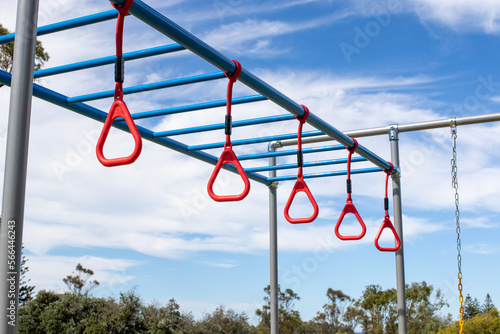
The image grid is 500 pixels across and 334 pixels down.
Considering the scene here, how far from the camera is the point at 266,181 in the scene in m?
5.77

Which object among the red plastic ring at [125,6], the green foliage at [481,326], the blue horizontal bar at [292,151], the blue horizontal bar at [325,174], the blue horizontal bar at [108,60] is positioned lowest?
the green foliage at [481,326]

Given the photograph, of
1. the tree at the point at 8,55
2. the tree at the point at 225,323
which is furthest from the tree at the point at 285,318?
the tree at the point at 8,55

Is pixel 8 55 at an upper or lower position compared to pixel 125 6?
upper

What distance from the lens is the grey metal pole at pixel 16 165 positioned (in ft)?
6.98

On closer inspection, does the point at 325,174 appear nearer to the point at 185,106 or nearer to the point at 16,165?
the point at 185,106

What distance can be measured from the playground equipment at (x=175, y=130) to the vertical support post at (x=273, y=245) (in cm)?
1

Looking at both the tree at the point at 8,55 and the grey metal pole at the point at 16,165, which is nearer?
the grey metal pole at the point at 16,165

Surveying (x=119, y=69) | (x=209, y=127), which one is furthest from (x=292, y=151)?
(x=119, y=69)

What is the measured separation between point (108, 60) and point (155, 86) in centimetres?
47

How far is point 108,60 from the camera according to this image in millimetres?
3156

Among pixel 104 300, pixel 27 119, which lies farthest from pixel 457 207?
pixel 104 300

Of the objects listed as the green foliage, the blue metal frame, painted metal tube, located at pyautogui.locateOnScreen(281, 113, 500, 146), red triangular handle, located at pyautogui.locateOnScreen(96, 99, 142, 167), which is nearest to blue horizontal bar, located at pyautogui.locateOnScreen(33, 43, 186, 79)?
the blue metal frame

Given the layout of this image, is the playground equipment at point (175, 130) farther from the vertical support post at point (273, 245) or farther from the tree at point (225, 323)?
the tree at point (225, 323)

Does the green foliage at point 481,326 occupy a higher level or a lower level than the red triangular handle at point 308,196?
lower
